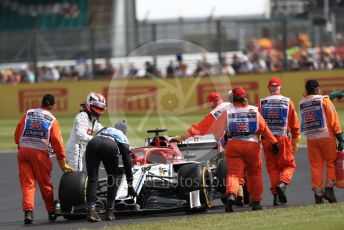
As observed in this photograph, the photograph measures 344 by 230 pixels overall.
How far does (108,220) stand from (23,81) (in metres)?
24.0

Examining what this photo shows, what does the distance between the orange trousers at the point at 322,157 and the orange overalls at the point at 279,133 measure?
Answer: 36cm

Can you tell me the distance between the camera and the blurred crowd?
35281mm

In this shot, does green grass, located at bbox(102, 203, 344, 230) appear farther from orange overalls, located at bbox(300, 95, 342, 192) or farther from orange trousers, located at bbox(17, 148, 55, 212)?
orange trousers, located at bbox(17, 148, 55, 212)

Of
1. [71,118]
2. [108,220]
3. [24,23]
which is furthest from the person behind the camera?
[24,23]

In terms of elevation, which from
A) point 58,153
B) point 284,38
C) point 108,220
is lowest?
point 108,220

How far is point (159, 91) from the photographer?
119 ft

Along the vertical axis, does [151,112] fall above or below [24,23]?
below

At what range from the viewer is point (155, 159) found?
53.0 feet

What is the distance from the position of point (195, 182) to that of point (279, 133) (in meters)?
1.62

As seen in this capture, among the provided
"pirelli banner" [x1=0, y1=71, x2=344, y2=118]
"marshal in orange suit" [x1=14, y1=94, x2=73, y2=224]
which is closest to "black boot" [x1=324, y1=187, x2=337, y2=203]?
"marshal in orange suit" [x1=14, y1=94, x2=73, y2=224]

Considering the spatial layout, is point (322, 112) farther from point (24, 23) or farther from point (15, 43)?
point (24, 23)

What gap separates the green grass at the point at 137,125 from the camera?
30.0 m

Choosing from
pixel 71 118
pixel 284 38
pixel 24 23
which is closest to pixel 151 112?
pixel 71 118

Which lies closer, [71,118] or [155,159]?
[155,159]
